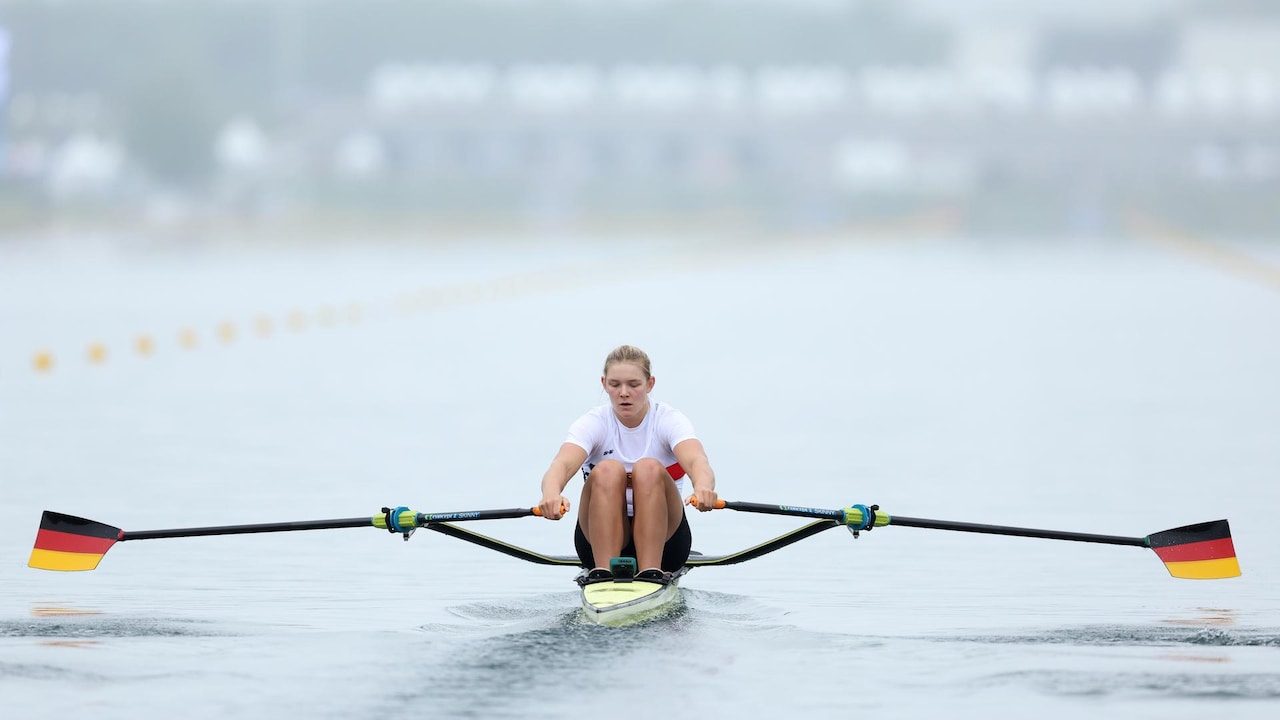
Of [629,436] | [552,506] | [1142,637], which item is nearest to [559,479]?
[552,506]

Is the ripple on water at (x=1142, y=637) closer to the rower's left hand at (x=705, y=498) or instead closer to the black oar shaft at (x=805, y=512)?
the black oar shaft at (x=805, y=512)

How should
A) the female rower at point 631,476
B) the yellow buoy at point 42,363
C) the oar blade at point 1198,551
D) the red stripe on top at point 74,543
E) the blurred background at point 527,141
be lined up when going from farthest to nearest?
1. the blurred background at point 527,141
2. the yellow buoy at point 42,363
3. the oar blade at point 1198,551
4. the red stripe on top at point 74,543
5. the female rower at point 631,476

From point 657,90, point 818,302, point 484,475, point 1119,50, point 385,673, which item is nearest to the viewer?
point 385,673

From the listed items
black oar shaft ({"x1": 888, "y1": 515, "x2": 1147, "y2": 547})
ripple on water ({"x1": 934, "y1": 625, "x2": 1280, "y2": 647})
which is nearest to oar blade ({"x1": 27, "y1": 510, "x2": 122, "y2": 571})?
black oar shaft ({"x1": 888, "y1": 515, "x2": 1147, "y2": 547})

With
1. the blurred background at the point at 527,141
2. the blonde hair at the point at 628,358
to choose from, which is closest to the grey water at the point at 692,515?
the blonde hair at the point at 628,358

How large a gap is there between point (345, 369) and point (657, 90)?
374 ft

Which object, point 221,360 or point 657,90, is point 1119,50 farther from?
point 221,360

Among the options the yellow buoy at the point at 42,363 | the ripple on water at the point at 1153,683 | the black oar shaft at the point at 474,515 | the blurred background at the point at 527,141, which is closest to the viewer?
the ripple on water at the point at 1153,683

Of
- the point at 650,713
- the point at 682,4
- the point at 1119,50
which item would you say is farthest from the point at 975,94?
the point at 650,713

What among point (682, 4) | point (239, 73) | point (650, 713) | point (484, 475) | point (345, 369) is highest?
point (682, 4)

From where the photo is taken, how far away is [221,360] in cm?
2839

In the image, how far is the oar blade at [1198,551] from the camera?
→ 36.0ft

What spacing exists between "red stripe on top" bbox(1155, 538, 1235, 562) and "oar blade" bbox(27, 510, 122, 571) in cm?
533

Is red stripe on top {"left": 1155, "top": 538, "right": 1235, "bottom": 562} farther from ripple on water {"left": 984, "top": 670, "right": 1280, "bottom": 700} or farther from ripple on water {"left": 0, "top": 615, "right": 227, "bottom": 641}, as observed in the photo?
ripple on water {"left": 0, "top": 615, "right": 227, "bottom": 641}
